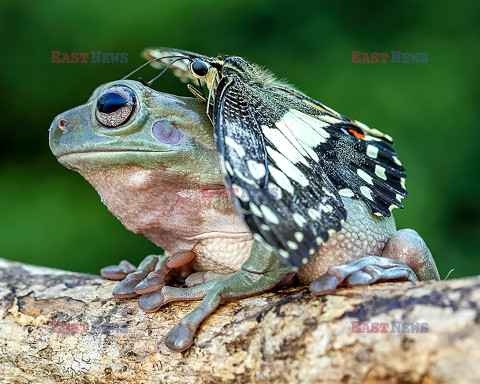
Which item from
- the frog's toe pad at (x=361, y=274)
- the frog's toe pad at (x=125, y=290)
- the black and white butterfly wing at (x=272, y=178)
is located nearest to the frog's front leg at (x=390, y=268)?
the frog's toe pad at (x=361, y=274)

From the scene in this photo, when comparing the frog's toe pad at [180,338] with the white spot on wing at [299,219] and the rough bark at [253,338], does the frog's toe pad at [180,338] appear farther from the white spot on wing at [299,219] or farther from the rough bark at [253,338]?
the white spot on wing at [299,219]

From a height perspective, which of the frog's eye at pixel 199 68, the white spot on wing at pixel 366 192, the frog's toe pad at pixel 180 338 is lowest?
the frog's toe pad at pixel 180 338

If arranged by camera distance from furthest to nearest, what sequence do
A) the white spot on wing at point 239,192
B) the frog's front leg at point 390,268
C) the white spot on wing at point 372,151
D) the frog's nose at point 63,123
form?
the white spot on wing at point 372,151, the frog's nose at point 63,123, the frog's front leg at point 390,268, the white spot on wing at point 239,192

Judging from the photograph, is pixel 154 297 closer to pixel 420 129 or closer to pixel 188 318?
pixel 188 318

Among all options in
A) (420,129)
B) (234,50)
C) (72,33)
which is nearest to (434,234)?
(420,129)

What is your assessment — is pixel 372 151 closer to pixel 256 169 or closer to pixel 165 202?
pixel 256 169

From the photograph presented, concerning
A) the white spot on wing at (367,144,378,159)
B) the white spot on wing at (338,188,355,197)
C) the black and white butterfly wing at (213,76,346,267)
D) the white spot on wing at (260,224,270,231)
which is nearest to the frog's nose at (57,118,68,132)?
the black and white butterfly wing at (213,76,346,267)
